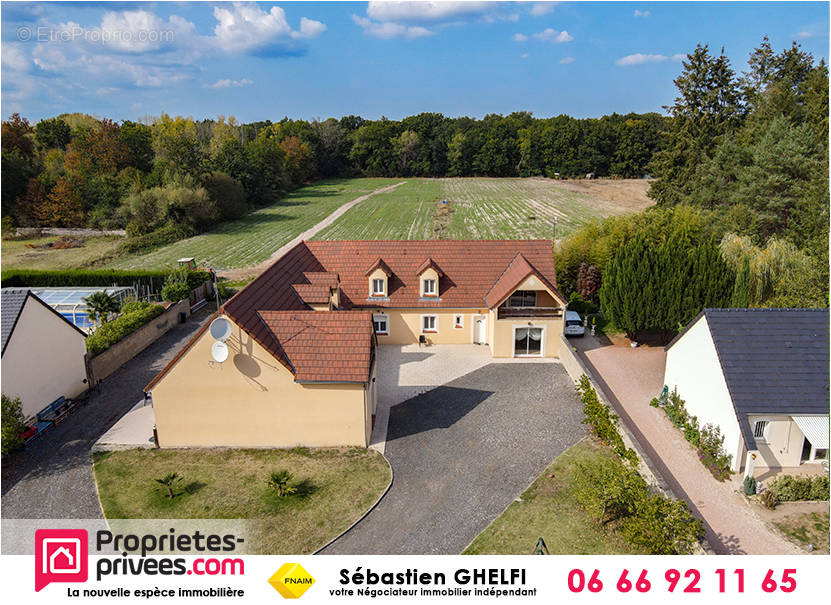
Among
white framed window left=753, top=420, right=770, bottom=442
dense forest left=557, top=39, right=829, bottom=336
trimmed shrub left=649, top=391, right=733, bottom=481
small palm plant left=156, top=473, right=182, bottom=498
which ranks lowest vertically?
small palm plant left=156, top=473, right=182, bottom=498

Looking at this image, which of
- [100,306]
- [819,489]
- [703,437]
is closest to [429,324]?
[703,437]

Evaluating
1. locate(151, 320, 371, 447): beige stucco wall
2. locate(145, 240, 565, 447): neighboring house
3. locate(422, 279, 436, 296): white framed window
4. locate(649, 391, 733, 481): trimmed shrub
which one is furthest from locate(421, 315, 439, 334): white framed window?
locate(649, 391, 733, 481): trimmed shrub

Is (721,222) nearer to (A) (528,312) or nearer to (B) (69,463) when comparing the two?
(A) (528,312)

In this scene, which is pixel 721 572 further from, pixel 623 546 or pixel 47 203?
pixel 47 203

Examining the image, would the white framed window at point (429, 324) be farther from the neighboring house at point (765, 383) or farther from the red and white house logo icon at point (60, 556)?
the red and white house logo icon at point (60, 556)

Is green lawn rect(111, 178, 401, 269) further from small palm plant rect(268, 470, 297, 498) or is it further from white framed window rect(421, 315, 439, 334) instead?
small palm plant rect(268, 470, 297, 498)

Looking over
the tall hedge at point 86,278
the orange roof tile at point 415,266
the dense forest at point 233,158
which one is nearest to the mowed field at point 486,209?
the dense forest at point 233,158

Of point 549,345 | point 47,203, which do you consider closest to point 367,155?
point 47,203
